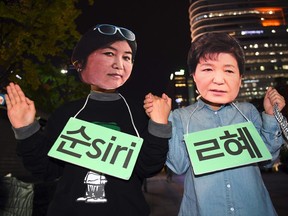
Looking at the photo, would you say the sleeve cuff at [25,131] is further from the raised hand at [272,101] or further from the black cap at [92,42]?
the raised hand at [272,101]

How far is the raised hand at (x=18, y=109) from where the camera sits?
6.33ft

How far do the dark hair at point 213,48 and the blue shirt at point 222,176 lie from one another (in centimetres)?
34

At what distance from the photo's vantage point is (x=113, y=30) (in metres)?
2.34

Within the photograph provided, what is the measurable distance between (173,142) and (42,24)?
21.2 ft

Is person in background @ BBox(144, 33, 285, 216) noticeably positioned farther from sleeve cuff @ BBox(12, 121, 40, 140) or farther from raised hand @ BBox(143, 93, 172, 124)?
sleeve cuff @ BBox(12, 121, 40, 140)

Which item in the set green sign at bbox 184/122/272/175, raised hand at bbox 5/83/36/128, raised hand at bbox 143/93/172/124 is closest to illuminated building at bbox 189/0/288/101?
green sign at bbox 184/122/272/175

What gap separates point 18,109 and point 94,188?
76cm

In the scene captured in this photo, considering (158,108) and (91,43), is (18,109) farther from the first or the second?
(158,108)

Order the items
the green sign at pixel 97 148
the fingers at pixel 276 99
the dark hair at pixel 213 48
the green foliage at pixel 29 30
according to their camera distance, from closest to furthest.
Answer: the green sign at pixel 97 148, the fingers at pixel 276 99, the dark hair at pixel 213 48, the green foliage at pixel 29 30

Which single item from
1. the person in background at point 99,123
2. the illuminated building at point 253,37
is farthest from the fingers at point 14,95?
the illuminated building at point 253,37

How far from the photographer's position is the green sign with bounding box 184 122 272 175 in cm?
189

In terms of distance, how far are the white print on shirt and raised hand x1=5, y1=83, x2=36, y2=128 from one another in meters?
0.57

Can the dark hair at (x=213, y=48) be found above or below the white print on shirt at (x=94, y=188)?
above

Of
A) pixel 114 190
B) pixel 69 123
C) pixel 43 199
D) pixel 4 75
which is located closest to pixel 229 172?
pixel 114 190
